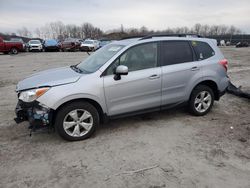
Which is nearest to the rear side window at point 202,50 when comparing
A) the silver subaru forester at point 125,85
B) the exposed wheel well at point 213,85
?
the silver subaru forester at point 125,85

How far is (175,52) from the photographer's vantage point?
194 inches

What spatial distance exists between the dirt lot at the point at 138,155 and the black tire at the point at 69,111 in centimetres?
14

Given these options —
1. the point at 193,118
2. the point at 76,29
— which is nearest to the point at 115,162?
the point at 193,118

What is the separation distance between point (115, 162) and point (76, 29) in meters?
107

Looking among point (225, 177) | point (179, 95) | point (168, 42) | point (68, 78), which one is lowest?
point (225, 177)

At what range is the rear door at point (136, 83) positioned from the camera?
13.9 ft

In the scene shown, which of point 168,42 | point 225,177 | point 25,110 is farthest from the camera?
point 168,42

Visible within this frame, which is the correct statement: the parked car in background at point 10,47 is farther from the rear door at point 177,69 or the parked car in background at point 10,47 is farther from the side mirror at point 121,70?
the side mirror at point 121,70

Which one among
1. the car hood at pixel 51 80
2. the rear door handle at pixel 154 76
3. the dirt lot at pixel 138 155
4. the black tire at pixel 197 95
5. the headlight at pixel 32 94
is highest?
the car hood at pixel 51 80

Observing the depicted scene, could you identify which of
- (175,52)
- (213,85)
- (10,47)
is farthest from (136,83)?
(10,47)

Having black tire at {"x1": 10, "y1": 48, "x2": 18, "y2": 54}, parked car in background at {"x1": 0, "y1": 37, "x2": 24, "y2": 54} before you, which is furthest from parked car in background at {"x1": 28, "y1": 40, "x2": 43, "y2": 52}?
black tire at {"x1": 10, "y1": 48, "x2": 18, "y2": 54}

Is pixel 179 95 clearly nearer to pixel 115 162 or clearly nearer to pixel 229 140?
pixel 229 140

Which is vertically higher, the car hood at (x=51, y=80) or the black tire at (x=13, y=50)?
the car hood at (x=51, y=80)

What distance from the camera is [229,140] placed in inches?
164
